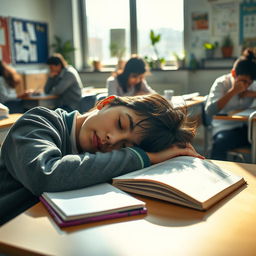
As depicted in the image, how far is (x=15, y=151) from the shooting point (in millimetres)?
909

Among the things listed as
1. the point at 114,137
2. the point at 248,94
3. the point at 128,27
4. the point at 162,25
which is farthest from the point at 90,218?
the point at 128,27

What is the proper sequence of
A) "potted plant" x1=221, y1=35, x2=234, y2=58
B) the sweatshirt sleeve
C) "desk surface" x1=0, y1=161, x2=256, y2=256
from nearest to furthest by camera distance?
"desk surface" x1=0, y1=161, x2=256, y2=256 → the sweatshirt sleeve → "potted plant" x1=221, y1=35, x2=234, y2=58

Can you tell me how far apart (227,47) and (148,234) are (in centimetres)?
462

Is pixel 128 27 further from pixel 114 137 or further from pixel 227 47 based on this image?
pixel 114 137

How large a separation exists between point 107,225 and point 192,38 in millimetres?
4804

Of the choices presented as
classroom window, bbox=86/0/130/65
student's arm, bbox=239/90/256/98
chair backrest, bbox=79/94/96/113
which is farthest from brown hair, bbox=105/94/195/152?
classroom window, bbox=86/0/130/65

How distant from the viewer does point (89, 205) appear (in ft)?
2.40

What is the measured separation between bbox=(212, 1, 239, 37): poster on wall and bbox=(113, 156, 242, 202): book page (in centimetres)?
432

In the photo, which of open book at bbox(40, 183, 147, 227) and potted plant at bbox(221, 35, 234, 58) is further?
potted plant at bbox(221, 35, 234, 58)

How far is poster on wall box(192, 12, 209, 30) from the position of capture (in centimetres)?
500

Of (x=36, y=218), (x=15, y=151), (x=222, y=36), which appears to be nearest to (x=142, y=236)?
(x=36, y=218)

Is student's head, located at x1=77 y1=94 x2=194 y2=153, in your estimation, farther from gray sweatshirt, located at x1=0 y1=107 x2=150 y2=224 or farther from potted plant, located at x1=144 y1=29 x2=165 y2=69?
potted plant, located at x1=144 y1=29 x2=165 y2=69

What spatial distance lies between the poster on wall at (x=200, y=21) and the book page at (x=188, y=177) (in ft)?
14.4

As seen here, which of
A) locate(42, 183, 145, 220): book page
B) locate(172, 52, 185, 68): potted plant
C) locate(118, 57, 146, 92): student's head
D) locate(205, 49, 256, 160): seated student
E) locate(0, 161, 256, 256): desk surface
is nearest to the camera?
locate(0, 161, 256, 256): desk surface
